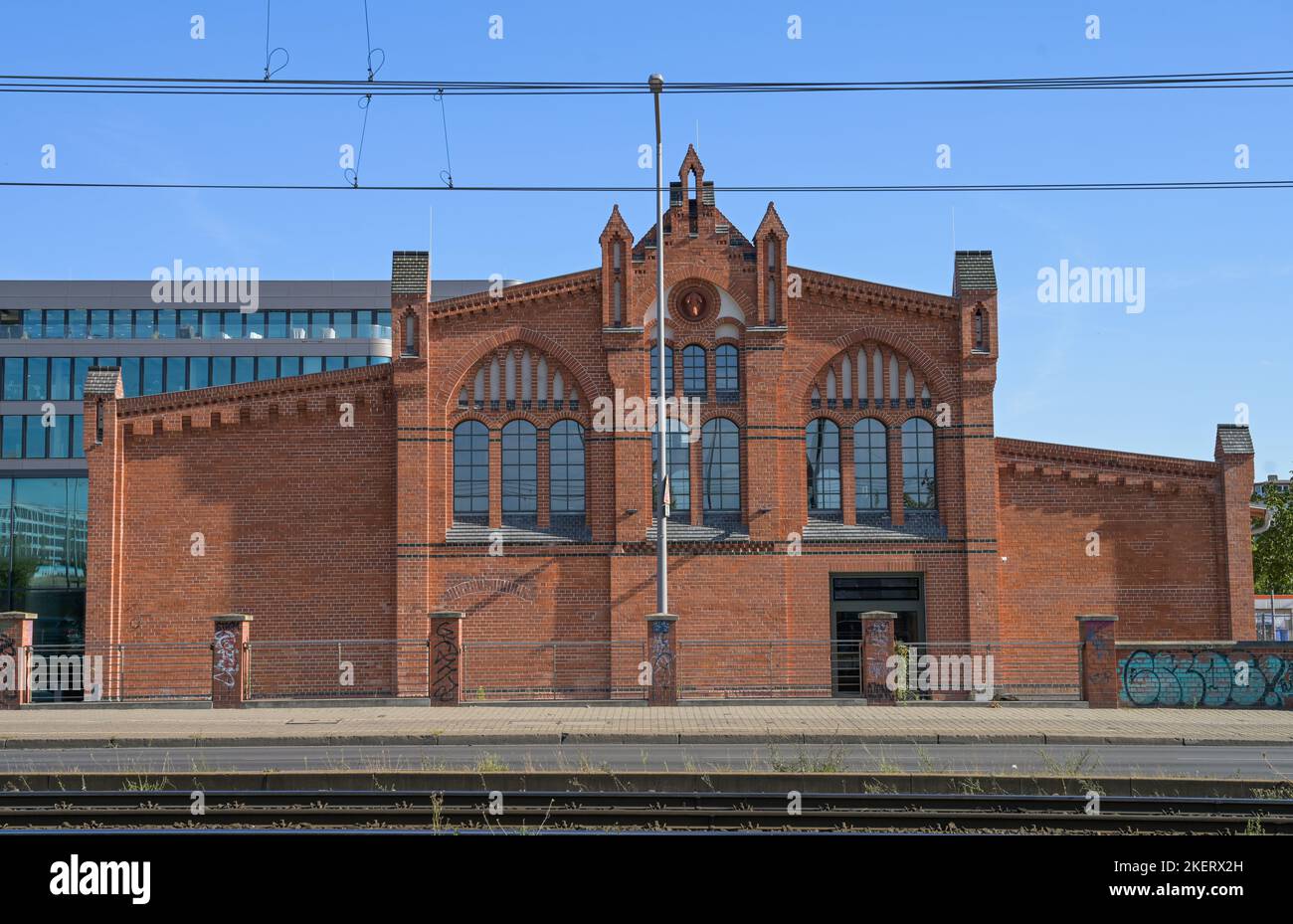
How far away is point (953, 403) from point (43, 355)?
42.7 metres

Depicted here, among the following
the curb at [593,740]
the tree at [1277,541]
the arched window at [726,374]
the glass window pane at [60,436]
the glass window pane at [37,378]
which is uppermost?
the glass window pane at [37,378]

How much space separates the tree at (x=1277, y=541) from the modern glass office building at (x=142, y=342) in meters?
32.2

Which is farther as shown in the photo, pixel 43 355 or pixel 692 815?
pixel 43 355

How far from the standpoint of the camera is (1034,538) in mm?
31422

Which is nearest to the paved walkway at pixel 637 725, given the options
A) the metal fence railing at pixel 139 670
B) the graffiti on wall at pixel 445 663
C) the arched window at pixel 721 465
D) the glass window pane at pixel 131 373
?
the graffiti on wall at pixel 445 663

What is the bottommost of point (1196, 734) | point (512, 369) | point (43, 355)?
point (1196, 734)

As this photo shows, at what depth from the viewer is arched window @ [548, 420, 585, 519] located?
103 feet

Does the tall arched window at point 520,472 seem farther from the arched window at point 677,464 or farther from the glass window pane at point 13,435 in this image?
the glass window pane at point 13,435

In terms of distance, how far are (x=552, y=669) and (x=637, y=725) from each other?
858 centimetres

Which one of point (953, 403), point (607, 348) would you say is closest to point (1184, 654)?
point (953, 403)

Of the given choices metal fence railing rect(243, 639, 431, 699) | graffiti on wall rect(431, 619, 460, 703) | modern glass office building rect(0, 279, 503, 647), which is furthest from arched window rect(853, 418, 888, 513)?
modern glass office building rect(0, 279, 503, 647)

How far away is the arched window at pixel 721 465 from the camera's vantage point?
31.3 metres
